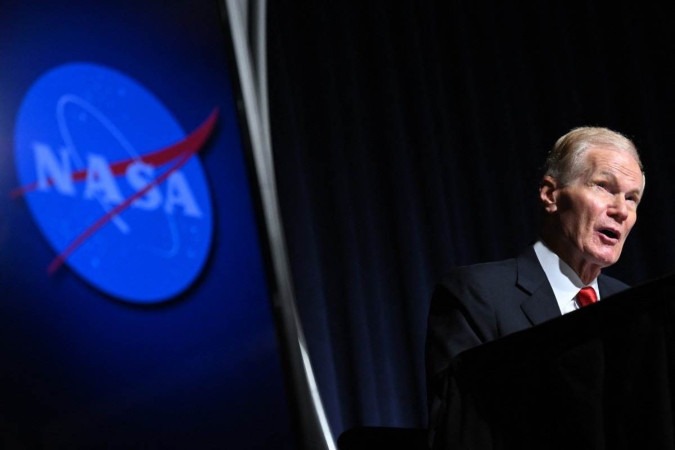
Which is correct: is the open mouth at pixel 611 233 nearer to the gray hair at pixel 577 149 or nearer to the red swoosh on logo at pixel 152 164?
the gray hair at pixel 577 149

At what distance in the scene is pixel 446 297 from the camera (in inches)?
72.6

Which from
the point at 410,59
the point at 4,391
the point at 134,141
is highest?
the point at 410,59

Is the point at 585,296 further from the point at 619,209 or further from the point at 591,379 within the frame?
the point at 591,379

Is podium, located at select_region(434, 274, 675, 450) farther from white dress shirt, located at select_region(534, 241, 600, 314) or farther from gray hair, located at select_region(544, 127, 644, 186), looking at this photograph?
gray hair, located at select_region(544, 127, 644, 186)

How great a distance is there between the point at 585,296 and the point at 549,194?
0.93 feet

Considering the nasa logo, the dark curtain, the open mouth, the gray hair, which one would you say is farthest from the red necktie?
the dark curtain

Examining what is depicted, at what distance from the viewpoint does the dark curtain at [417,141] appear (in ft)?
9.71

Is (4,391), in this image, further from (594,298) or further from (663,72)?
(663,72)

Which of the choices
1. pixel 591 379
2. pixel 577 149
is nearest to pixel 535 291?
pixel 577 149

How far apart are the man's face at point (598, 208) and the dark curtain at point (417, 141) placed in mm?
1028

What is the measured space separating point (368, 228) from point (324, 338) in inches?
15.4

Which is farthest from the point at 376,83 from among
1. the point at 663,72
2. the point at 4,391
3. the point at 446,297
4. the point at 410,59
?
the point at 4,391

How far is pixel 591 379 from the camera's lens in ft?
4.03

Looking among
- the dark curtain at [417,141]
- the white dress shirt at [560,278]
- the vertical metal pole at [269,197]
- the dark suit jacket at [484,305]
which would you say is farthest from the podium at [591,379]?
the dark curtain at [417,141]
